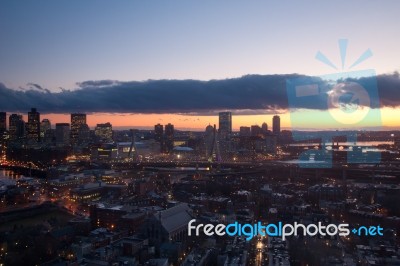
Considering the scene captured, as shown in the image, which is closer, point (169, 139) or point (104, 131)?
point (169, 139)

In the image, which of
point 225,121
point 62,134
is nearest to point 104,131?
point 62,134

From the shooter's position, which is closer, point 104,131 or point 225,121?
point 225,121

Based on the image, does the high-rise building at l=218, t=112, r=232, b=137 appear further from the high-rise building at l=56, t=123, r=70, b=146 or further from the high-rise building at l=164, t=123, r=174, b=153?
the high-rise building at l=56, t=123, r=70, b=146

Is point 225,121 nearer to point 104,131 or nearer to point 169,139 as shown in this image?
point 169,139

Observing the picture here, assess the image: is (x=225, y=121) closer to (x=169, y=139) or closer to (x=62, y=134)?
(x=169, y=139)

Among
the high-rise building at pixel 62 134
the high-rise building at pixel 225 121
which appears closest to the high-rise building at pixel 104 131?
the high-rise building at pixel 62 134

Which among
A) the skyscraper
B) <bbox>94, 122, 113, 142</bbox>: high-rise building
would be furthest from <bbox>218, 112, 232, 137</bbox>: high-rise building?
<bbox>94, 122, 113, 142</bbox>: high-rise building

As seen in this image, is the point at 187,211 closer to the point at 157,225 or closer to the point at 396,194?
the point at 157,225

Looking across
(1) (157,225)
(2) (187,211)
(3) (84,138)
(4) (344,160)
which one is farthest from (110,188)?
(3) (84,138)

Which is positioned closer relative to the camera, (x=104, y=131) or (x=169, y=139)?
(x=169, y=139)

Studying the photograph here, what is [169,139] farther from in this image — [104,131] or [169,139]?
[104,131]

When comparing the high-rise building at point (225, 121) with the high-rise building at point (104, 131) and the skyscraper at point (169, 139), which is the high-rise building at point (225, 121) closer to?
the skyscraper at point (169, 139)
